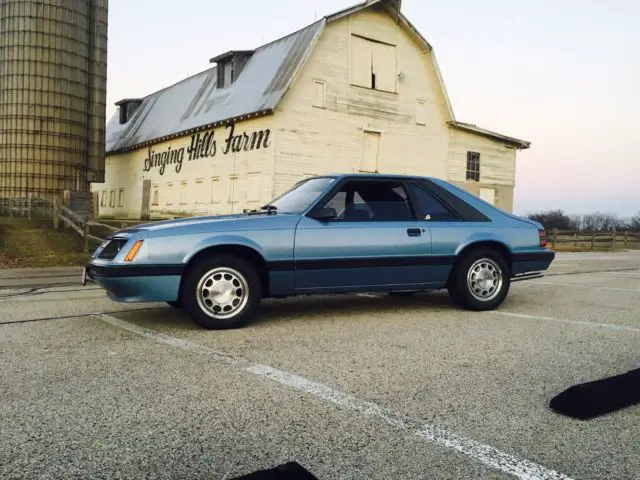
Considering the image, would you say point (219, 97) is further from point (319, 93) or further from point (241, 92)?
point (319, 93)

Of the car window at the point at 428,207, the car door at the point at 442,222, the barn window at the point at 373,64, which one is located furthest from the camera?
the barn window at the point at 373,64

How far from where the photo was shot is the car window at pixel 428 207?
21.6ft

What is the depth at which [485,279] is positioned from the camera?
673 centimetres

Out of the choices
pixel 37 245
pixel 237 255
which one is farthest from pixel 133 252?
pixel 37 245

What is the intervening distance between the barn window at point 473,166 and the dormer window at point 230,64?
11.4m

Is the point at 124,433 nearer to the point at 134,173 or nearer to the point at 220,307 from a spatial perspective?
the point at 220,307

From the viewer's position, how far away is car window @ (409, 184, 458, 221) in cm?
658

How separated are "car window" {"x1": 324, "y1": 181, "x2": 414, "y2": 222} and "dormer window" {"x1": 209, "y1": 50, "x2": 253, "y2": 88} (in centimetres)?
2080

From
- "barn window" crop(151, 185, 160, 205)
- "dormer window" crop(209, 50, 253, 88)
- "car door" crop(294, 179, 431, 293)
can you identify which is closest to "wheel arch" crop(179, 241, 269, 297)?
"car door" crop(294, 179, 431, 293)

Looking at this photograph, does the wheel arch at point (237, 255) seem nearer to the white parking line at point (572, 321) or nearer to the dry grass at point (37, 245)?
the white parking line at point (572, 321)

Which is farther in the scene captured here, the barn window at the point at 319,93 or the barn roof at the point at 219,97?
the barn window at the point at 319,93

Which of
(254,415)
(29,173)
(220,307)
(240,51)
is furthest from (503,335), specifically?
(29,173)

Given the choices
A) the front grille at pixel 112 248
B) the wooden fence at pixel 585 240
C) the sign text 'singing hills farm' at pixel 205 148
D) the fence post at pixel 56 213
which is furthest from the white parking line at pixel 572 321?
the wooden fence at pixel 585 240

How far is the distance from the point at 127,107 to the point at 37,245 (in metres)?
23.3
